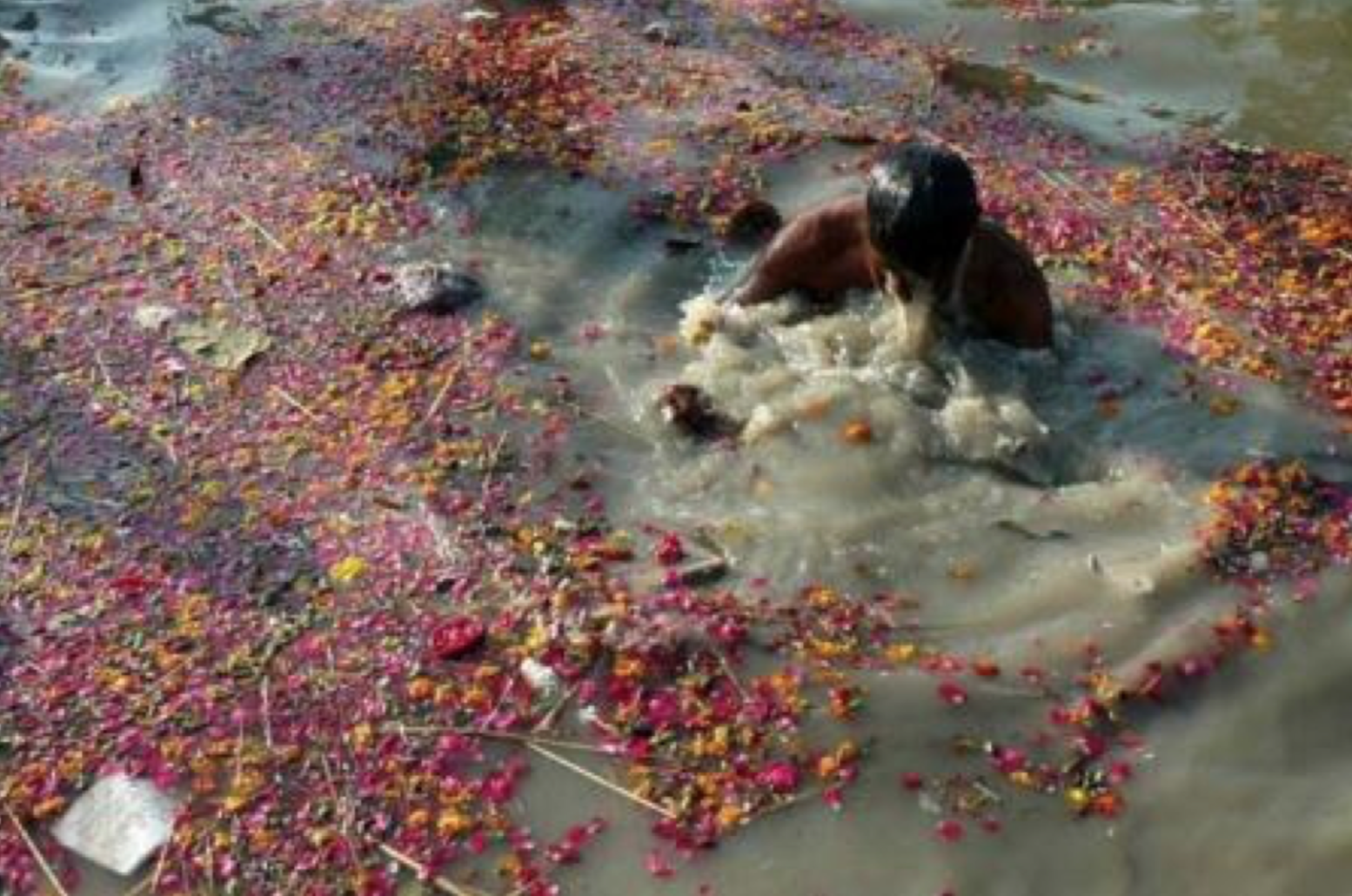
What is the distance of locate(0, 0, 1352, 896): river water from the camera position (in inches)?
137

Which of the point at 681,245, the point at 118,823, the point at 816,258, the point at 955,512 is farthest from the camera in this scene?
the point at 681,245

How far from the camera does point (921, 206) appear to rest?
13.6ft

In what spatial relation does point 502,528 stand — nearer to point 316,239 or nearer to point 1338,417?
point 316,239

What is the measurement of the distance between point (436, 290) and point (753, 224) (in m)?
1.24

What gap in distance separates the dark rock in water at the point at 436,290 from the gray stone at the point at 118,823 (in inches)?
86.1

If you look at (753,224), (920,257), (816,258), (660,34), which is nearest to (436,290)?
(753,224)

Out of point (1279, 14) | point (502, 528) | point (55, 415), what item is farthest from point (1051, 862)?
point (1279, 14)

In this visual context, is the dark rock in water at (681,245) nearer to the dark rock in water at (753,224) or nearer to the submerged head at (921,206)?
the dark rock in water at (753,224)

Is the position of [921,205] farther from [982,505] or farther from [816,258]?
[982,505]

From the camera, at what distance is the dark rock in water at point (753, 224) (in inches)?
225

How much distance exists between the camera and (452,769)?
12.4 feet

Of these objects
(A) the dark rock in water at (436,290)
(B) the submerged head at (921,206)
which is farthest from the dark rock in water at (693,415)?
(A) the dark rock in water at (436,290)

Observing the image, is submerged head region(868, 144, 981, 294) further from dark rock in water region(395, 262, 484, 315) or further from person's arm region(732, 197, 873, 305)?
dark rock in water region(395, 262, 484, 315)

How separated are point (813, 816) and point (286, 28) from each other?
571 centimetres
